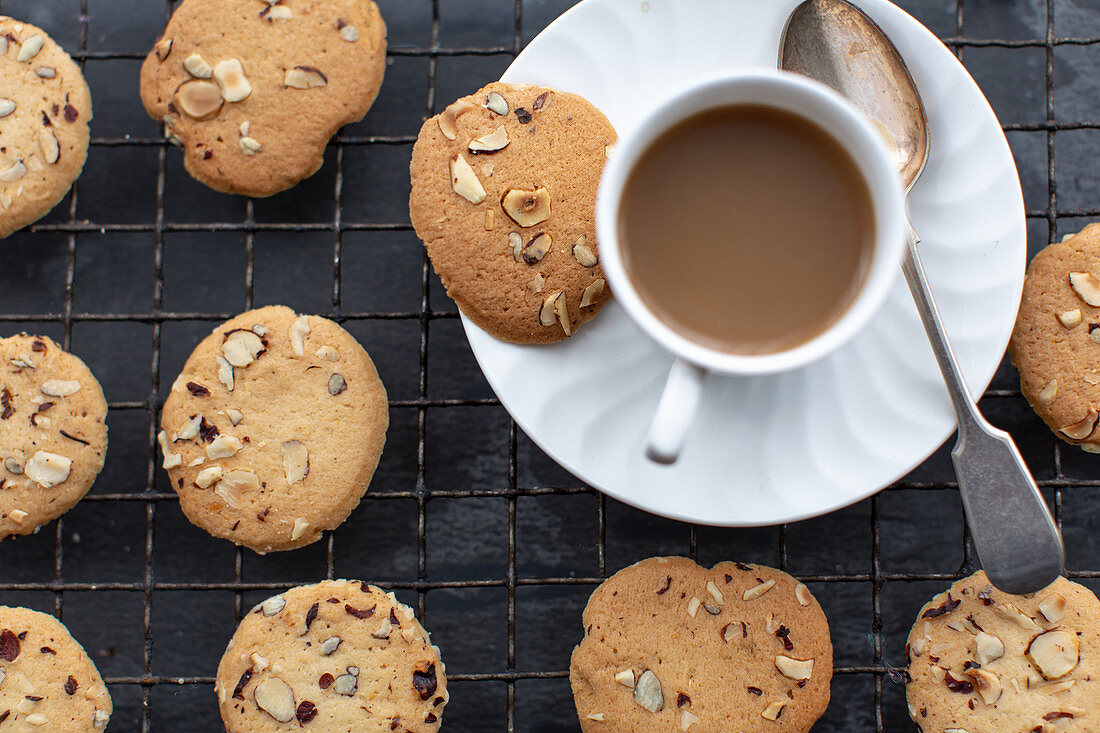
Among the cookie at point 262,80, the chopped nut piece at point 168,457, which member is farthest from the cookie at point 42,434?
the cookie at point 262,80

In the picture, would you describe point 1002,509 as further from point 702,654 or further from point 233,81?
point 233,81

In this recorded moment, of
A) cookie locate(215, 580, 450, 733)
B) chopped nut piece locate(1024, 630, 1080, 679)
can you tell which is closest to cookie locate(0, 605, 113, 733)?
cookie locate(215, 580, 450, 733)

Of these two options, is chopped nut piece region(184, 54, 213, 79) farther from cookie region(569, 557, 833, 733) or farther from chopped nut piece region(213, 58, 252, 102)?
cookie region(569, 557, 833, 733)

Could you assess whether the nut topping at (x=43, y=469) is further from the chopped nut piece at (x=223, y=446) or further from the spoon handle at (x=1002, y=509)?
the spoon handle at (x=1002, y=509)

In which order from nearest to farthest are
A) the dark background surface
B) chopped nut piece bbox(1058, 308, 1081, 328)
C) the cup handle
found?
the cup handle
chopped nut piece bbox(1058, 308, 1081, 328)
the dark background surface

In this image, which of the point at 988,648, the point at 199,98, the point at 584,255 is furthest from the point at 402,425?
the point at 988,648

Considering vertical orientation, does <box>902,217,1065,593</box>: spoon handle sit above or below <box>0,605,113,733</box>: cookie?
above

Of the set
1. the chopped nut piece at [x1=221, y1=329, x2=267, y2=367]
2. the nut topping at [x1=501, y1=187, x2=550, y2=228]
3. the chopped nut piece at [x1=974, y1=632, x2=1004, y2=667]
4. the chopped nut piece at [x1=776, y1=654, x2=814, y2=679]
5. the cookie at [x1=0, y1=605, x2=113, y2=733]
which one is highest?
the nut topping at [x1=501, y1=187, x2=550, y2=228]
